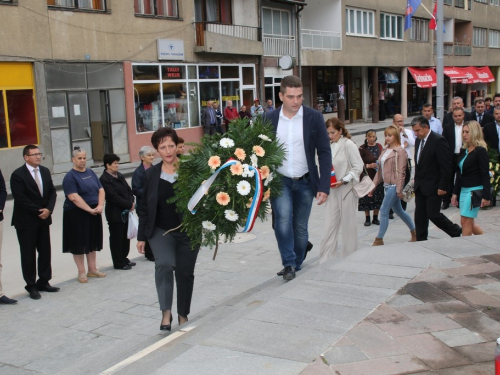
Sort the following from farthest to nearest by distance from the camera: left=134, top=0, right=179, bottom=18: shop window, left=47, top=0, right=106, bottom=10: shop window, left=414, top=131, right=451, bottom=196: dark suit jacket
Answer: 1. left=134, top=0, right=179, bottom=18: shop window
2. left=47, top=0, right=106, bottom=10: shop window
3. left=414, top=131, right=451, bottom=196: dark suit jacket

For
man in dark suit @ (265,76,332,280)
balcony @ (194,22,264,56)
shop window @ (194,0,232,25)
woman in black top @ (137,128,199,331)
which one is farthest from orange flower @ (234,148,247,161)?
shop window @ (194,0,232,25)

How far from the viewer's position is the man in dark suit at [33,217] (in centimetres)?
715

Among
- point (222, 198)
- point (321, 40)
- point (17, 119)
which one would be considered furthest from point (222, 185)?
point (321, 40)

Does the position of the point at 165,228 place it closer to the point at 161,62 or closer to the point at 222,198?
the point at 222,198

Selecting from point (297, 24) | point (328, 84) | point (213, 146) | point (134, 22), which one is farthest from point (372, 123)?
point (213, 146)

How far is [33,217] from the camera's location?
283 inches

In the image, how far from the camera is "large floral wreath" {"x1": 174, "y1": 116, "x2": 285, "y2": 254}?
5176 millimetres

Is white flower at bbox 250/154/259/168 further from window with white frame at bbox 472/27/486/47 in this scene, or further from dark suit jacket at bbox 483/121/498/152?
window with white frame at bbox 472/27/486/47

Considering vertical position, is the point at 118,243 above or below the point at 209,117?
below

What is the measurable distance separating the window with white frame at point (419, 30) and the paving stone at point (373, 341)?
4060cm

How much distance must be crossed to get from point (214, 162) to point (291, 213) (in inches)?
54.8

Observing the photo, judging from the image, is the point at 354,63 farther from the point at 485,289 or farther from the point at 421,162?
the point at 485,289

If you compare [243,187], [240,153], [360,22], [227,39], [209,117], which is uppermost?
[360,22]

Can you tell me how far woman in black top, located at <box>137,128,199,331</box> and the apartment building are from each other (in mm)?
13415
